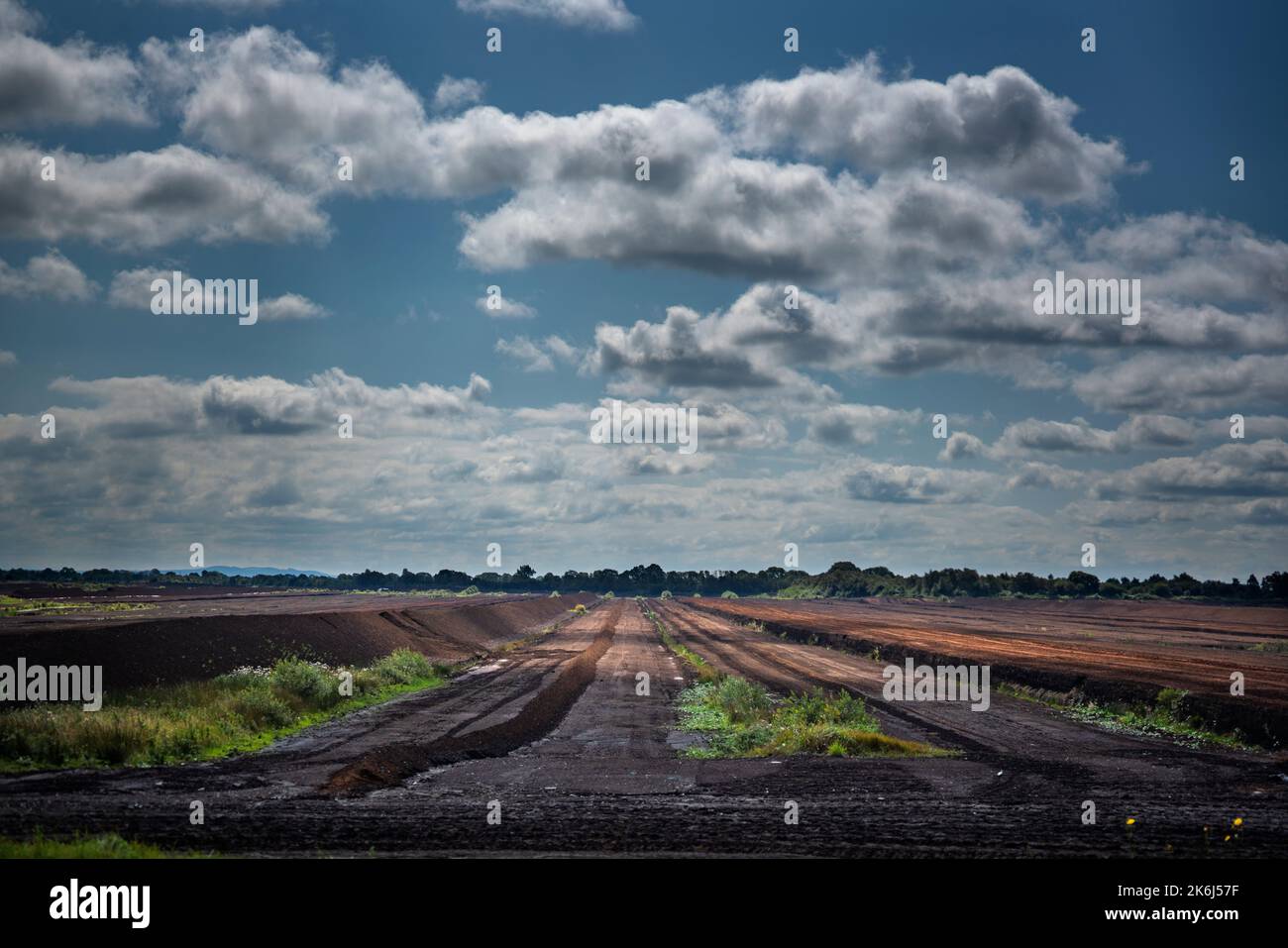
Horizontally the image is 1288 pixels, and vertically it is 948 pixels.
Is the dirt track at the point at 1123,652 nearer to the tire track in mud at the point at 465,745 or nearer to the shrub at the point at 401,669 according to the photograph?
the tire track in mud at the point at 465,745

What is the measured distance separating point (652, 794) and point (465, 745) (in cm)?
755

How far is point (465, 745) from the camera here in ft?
84.5

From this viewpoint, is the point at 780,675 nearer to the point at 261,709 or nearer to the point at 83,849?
the point at 261,709

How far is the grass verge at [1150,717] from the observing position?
2838cm

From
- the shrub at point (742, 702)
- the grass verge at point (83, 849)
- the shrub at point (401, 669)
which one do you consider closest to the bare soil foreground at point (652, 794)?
the grass verge at point (83, 849)

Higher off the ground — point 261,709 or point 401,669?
point 261,709

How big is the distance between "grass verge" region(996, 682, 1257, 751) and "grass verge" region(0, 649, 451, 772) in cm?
2385

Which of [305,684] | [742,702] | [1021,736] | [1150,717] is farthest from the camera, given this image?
[305,684]

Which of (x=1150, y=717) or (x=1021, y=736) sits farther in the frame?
(x=1150, y=717)

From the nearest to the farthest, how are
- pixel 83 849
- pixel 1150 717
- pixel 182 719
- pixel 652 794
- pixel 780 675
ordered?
pixel 83 849
pixel 652 794
pixel 182 719
pixel 1150 717
pixel 780 675

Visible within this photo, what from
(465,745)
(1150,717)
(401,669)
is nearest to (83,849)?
(465,745)

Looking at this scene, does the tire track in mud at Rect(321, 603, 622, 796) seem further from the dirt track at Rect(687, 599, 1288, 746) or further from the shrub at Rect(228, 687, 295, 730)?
the dirt track at Rect(687, 599, 1288, 746)

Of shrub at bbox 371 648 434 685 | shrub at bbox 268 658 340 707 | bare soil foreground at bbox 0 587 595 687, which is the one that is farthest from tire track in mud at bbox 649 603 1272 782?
bare soil foreground at bbox 0 587 595 687
